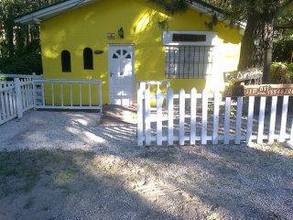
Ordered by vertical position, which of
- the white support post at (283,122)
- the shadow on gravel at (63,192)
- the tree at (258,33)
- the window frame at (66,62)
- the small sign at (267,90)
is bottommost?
the shadow on gravel at (63,192)

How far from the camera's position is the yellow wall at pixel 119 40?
480 inches

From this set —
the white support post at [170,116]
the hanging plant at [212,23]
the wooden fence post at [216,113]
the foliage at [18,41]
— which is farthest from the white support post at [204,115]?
the foliage at [18,41]

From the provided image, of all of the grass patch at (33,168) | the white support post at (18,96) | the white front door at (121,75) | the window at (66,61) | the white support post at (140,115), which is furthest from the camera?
the window at (66,61)

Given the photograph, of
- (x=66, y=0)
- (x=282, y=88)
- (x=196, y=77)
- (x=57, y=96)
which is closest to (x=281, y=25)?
(x=196, y=77)

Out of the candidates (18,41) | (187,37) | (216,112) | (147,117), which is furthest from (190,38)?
(18,41)

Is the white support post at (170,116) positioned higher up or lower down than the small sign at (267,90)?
lower down

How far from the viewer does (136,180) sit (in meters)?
5.46

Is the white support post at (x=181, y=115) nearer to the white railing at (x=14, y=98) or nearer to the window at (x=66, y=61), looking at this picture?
the white railing at (x=14, y=98)

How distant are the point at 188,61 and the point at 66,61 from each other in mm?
4355

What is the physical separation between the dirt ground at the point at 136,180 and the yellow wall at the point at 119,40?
5.28m

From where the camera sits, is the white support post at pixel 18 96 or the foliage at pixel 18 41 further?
the foliage at pixel 18 41

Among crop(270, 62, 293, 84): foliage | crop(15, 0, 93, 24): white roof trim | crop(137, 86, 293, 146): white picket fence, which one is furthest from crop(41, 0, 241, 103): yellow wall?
crop(137, 86, 293, 146): white picket fence

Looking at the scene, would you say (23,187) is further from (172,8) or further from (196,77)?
(196,77)

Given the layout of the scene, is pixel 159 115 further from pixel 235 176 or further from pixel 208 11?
pixel 208 11
